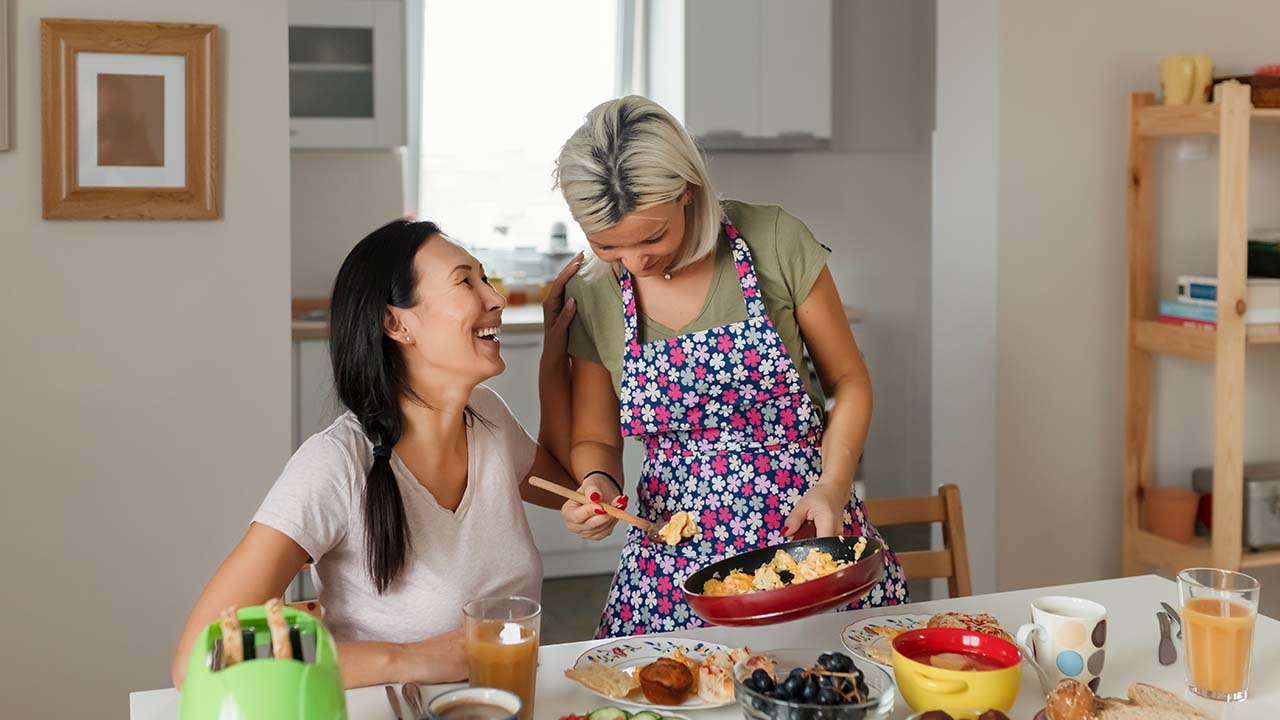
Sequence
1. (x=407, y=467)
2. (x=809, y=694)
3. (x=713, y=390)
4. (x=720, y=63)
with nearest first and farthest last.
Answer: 1. (x=809, y=694)
2. (x=407, y=467)
3. (x=713, y=390)
4. (x=720, y=63)

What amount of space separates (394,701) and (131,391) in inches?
62.8

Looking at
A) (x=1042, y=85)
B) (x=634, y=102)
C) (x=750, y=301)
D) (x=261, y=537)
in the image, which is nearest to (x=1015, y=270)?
(x=1042, y=85)

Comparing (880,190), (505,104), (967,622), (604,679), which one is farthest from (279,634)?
(880,190)

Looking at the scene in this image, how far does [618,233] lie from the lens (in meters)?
1.80

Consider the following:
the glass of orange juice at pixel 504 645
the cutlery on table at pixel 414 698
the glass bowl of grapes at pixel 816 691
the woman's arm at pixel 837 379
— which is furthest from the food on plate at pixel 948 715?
the woman's arm at pixel 837 379

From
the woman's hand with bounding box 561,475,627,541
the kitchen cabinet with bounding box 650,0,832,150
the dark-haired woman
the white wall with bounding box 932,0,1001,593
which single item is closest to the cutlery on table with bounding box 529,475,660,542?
the woman's hand with bounding box 561,475,627,541

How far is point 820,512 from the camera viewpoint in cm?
179

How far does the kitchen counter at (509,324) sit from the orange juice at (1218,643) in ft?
9.13

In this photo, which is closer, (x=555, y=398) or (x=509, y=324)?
(x=555, y=398)

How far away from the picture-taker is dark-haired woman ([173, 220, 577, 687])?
5.26ft

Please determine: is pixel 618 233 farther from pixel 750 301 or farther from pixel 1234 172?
pixel 1234 172

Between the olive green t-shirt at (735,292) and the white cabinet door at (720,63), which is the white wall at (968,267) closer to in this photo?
the olive green t-shirt at (735,292)

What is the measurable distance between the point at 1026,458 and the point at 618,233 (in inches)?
69.6

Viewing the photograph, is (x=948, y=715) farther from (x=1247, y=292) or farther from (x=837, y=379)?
(x=1247, y=292)
